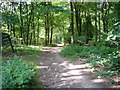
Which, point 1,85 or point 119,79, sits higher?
point 1,85

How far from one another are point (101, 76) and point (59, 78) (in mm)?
1929

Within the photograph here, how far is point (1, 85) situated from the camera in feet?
10.3

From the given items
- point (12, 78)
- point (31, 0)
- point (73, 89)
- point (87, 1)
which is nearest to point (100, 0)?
point (87, 1)

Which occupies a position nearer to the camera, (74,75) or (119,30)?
(119,30)

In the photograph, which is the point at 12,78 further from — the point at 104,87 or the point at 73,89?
the point at 104,87

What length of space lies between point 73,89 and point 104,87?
1192mm

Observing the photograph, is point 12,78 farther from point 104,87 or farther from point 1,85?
point 104,87

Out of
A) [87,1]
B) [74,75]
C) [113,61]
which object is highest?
Answer: [87,1]

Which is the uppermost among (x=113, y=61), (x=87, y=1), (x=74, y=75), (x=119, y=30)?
(x=87, y=1)

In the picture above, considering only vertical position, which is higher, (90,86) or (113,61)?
(113,61)

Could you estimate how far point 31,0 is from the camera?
Answer: 1527 centimetres

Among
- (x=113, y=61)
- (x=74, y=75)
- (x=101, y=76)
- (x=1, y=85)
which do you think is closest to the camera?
(x=1, y=85)

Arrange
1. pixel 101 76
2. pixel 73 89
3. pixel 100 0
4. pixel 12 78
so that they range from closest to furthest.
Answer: pixel 12 78
pixel 73 89
pixel 101 76
pixel 100 0

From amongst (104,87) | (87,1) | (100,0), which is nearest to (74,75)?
(104,87)
